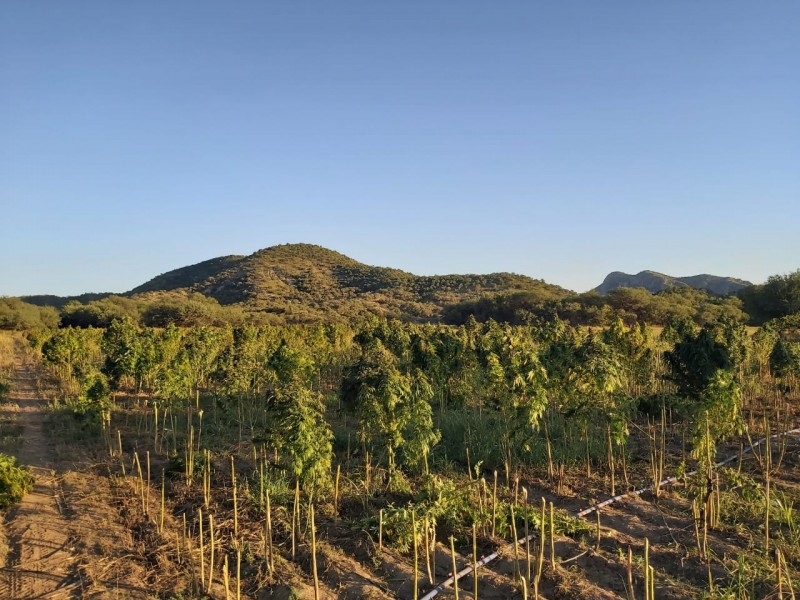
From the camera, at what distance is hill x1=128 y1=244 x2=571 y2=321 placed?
3314 inches

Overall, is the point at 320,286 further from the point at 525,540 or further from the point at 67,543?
the point at 525,540

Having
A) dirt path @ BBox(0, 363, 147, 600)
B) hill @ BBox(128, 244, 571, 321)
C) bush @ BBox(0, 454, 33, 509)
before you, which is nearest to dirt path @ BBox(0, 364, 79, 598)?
dirt path @ BBox(0, 363, 147, 600)

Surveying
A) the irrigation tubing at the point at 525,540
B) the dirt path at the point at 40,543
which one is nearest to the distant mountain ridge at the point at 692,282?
the irrigation tubing at the point at 525,540

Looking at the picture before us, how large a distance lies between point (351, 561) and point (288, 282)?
328 feet

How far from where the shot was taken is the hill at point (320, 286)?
84.2 metres

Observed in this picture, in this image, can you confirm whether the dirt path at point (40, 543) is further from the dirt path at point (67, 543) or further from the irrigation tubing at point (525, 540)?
the irrigation tubing at point (525, 540)

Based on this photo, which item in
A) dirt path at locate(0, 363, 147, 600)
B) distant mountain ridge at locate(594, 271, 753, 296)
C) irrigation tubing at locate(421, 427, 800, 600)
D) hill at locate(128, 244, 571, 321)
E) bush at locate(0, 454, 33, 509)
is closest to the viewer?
irrigation tubing at locate(421, 427, 800, 600)

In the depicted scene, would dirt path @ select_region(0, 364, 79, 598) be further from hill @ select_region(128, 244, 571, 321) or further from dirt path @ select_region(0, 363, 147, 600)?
hill @ select_region(128, 244, 571, 321)

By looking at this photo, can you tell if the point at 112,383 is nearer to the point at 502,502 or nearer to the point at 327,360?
the point at 327,360

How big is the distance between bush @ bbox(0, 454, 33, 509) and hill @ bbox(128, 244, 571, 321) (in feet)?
193

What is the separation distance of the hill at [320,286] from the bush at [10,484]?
58.8m

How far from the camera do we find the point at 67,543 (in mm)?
8875

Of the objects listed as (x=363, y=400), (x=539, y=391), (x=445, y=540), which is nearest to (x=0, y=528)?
(x=363, y=400)

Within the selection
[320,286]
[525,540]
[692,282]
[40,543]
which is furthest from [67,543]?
[692,282]
